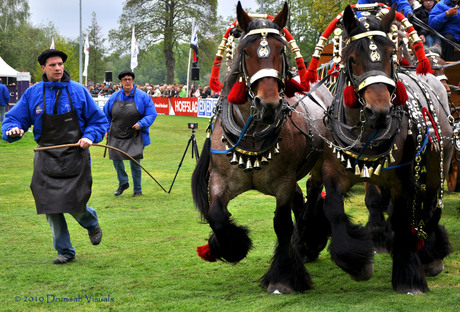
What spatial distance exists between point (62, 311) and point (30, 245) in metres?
2.71

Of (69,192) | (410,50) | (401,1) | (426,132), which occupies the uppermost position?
(401,1)

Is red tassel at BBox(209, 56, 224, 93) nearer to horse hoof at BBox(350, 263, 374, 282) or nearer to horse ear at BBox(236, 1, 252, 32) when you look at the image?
horse ear at BBox(236, 1, 252, 32)

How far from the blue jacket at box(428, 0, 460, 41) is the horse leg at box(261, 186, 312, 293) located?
193 inches

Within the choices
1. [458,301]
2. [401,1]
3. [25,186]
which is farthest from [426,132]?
[25,186]

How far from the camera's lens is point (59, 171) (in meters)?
6.55

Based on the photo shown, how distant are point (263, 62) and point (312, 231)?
2.27 meters

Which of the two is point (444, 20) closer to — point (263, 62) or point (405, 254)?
point (405, 254)

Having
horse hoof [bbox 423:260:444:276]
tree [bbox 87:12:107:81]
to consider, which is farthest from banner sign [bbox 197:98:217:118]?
tree [bbox 87:12:107:81]

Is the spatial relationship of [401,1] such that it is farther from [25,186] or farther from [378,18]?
[25,186]

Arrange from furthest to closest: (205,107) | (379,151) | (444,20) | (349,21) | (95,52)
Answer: (95,52), (205,107), (444,20), (379,151), (349,21)

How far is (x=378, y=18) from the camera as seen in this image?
5.36m

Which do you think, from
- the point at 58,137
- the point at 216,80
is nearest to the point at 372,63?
the point at 216,80

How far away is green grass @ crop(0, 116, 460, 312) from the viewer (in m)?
5.23

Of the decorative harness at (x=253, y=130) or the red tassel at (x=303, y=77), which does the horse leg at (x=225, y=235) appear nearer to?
the decorative harness at (x=253, y=130)
